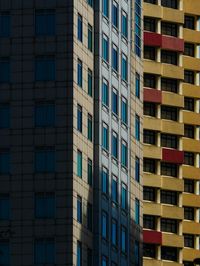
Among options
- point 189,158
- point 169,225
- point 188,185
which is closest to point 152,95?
point 189,158

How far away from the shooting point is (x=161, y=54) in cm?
18650

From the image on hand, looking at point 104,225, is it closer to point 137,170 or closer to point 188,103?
point 137,170

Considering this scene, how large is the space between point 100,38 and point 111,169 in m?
10.5

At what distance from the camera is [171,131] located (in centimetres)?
18425

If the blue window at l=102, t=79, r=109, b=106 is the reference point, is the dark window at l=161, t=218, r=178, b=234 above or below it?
below

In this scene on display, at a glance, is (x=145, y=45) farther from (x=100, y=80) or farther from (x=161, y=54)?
(x=100, y=80)

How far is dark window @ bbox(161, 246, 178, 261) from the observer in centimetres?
18088
